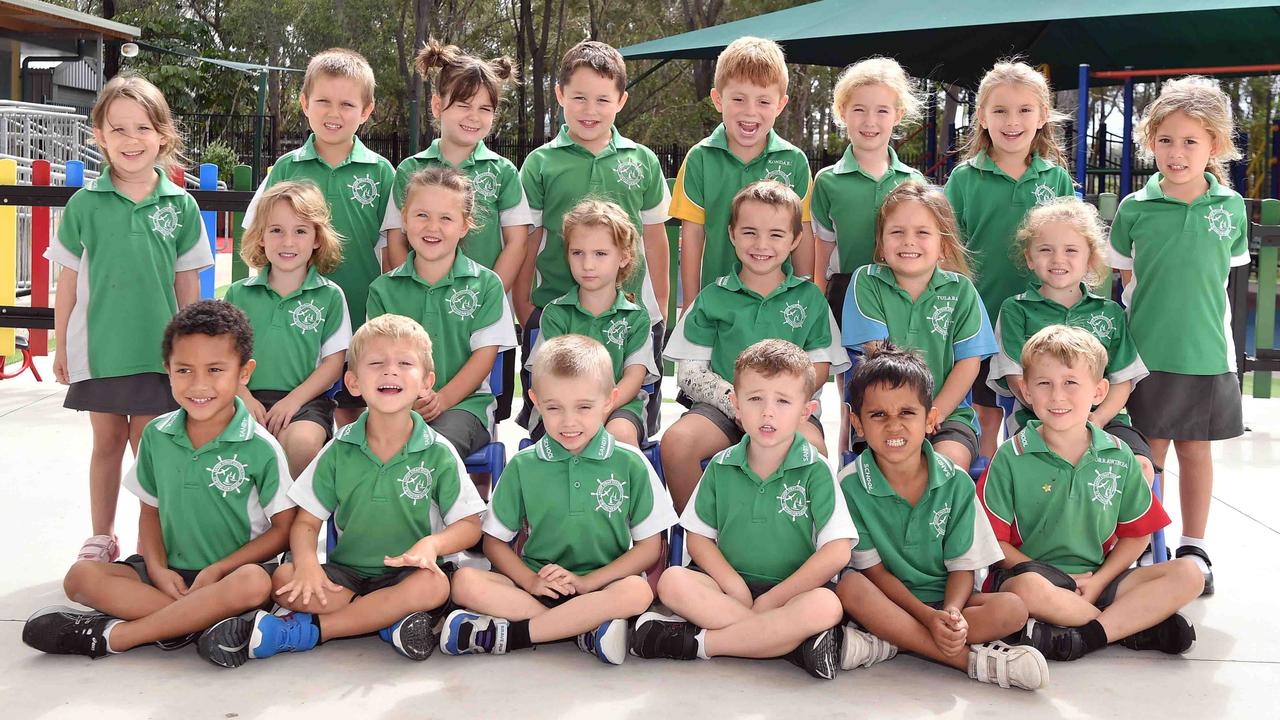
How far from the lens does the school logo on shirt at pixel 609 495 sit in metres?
3.36

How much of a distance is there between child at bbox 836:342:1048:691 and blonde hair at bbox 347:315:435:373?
124 centimetres

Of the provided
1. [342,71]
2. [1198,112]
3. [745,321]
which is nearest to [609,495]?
[745,321]

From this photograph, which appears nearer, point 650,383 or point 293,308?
point 293,308

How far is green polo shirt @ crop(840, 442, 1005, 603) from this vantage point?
10.6ft

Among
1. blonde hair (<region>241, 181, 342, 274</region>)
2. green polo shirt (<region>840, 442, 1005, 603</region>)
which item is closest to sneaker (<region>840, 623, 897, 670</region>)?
green polo shirt (<region>840, 442, 1005, 603</region>)

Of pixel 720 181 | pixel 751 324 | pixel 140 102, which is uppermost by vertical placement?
pixel 140 102

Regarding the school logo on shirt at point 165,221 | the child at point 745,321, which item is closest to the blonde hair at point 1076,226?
the child at point 745,321

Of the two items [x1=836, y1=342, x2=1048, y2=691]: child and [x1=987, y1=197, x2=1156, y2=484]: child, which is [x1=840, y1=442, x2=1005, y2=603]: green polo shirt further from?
[x1=987, y1=197, x2=1156, y2=484]: child

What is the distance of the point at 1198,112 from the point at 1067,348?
107 centimetres

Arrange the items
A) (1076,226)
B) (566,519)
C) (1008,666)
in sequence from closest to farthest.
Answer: (1008,666), (566,519), (1076,226)

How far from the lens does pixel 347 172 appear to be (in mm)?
4297

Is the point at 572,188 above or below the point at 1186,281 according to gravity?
above

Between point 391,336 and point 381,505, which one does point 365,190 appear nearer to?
point 391,336

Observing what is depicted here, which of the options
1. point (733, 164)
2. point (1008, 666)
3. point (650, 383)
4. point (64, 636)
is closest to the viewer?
point (1008, 666)
